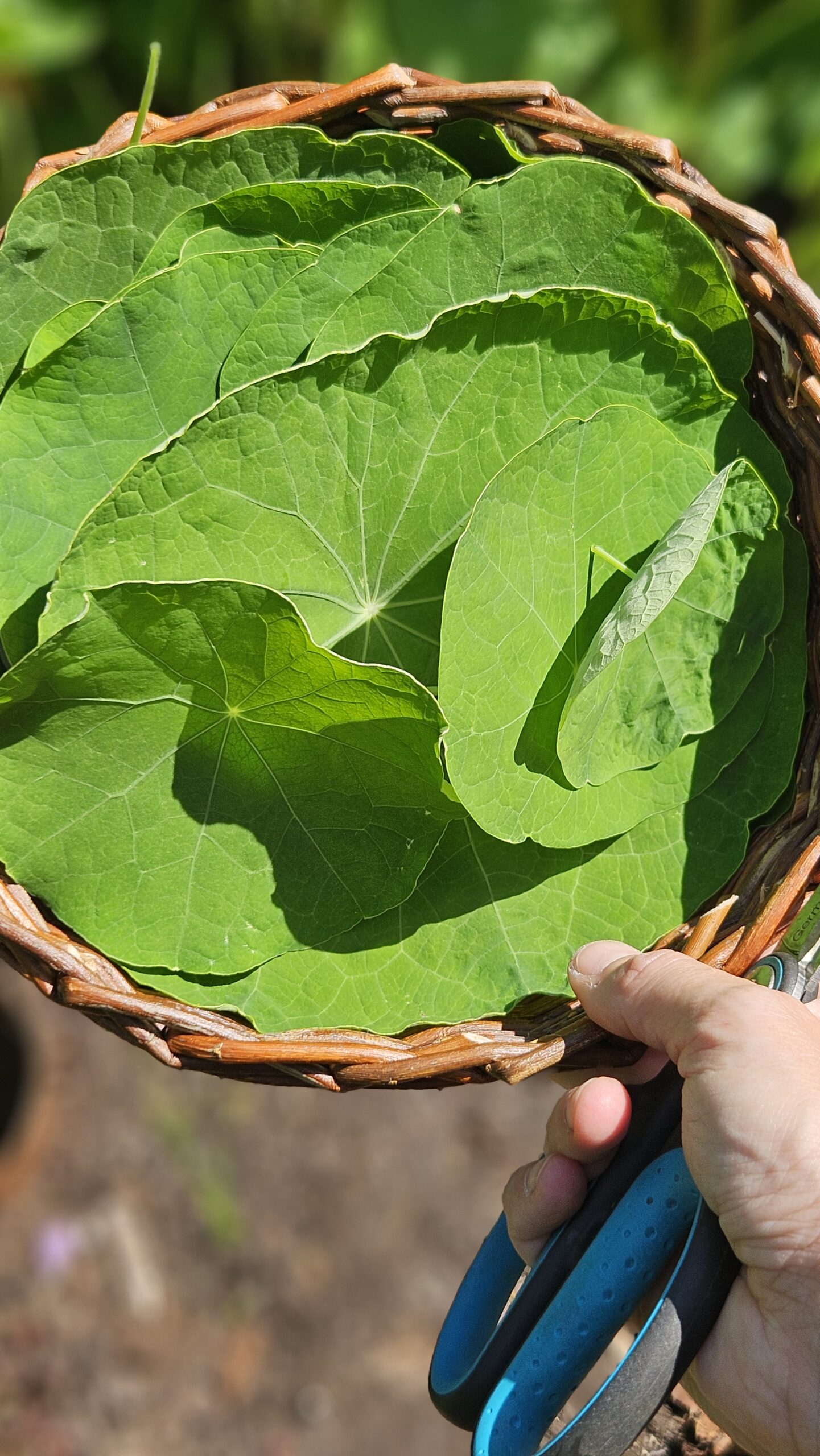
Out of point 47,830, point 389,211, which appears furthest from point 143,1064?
point 389,211

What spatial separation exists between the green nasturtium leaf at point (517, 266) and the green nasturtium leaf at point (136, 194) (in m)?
0.08

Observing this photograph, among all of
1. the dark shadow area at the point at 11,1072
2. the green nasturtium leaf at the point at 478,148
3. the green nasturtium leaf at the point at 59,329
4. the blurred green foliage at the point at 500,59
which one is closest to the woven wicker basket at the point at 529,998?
the green nasturtium leaf at the point at 478,148

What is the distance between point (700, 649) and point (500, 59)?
1.34 m

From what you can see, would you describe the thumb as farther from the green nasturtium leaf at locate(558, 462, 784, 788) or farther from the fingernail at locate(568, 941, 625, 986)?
the green nasturtium leaf at locate(558, 462, 784, 788)

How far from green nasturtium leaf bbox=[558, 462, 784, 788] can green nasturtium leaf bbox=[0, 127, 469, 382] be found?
1.23 feet

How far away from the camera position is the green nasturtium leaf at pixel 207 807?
84cm

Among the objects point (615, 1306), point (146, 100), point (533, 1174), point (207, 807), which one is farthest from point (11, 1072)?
point (146, 100)

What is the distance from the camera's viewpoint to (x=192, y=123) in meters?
0.91

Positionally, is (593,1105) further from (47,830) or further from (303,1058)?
(47,830)

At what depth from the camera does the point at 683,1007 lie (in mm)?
747

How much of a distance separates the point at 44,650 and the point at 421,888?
1.23 feet

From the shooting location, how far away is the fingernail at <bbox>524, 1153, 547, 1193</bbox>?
81 cm

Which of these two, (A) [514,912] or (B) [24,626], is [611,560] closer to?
(A) [514,912]

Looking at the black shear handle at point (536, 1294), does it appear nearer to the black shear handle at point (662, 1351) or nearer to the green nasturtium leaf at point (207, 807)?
the black shear handle at point (662, 1351)
